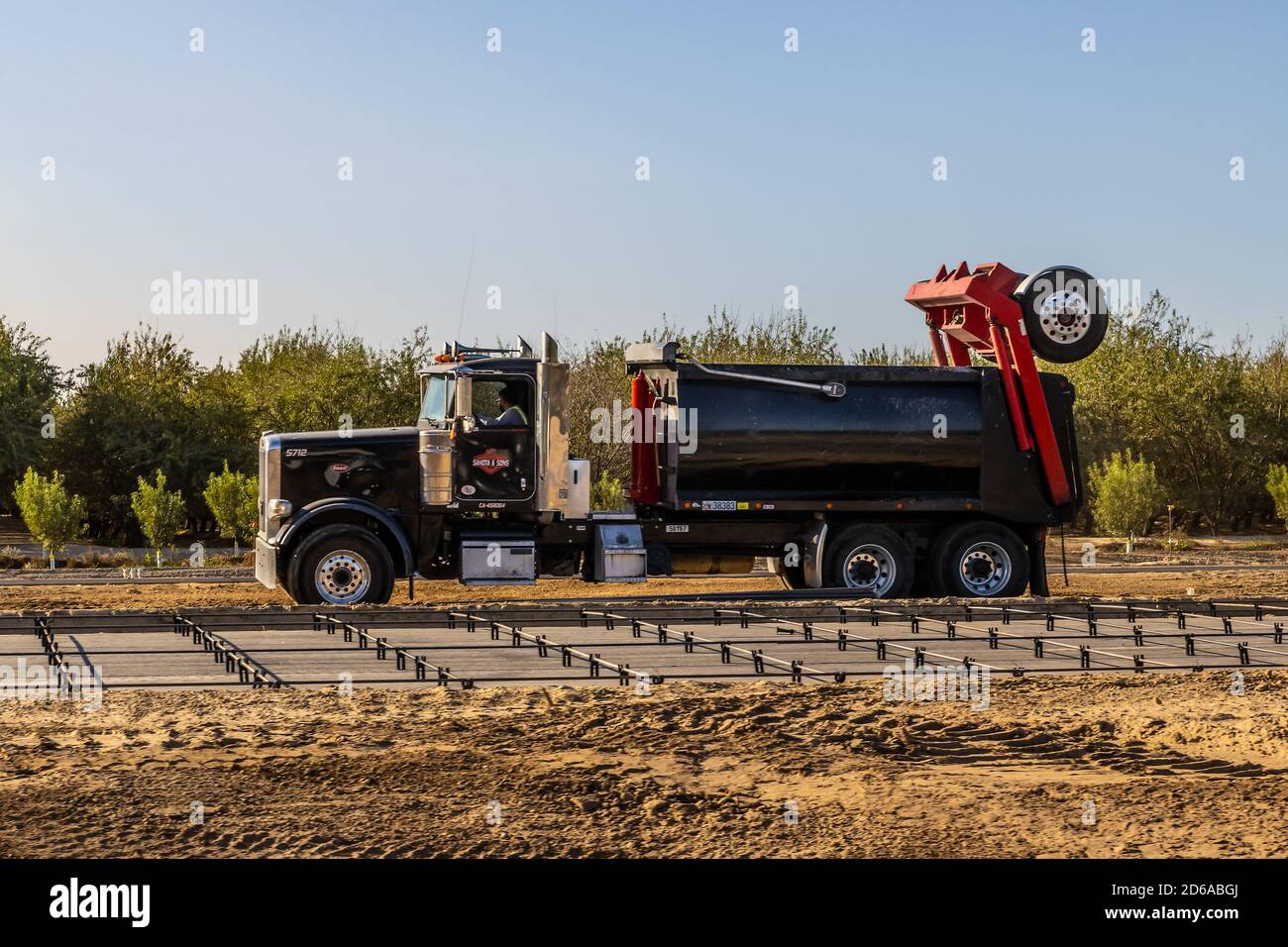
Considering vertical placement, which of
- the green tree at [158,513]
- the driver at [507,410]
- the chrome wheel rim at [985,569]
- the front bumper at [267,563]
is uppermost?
the driver at [507,410]

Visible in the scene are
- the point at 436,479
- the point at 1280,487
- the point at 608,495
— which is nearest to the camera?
the point at 436,479

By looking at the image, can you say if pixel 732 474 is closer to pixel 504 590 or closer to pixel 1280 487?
pixel 504 590

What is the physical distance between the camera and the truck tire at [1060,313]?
1984 cm

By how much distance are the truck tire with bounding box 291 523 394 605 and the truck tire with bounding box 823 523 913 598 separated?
5.78 meters

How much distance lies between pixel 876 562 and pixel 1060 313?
403cm

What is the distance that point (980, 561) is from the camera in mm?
19906

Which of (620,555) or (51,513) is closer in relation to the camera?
(620,555)

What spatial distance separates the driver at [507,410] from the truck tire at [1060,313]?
6714 millimetres

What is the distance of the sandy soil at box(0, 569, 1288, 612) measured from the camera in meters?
19.9

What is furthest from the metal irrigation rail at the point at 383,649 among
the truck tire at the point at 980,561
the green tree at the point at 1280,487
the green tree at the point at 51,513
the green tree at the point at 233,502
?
the green tree at the point at 1280,487

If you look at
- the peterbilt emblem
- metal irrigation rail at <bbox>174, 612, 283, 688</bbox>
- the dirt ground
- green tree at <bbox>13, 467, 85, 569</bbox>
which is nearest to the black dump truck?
the peterbilt emblem

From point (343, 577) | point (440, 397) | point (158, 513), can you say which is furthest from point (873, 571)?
point (158, 513)

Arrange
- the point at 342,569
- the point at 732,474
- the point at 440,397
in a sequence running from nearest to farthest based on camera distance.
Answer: the point at 342,569 < the point at 440,397 < the point at 732,474

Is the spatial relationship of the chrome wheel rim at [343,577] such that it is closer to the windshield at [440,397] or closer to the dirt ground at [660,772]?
the windshield at [440,397]
